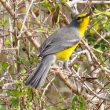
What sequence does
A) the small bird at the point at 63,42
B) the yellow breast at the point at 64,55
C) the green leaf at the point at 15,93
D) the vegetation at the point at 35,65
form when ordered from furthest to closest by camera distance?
the yellow breast at the point at 64,55, the small bird at the point at 63,42, the vegetation at the point at 35,65, the green leaf at the point at 15,93

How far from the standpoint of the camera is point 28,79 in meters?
3.05

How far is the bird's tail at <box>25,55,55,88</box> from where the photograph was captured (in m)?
3.05

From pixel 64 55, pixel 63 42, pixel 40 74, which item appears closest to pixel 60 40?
pixel 63 42

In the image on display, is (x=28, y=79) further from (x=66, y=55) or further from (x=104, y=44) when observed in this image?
(x=104, y=44)

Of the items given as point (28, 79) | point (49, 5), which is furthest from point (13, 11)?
point (28, 79)

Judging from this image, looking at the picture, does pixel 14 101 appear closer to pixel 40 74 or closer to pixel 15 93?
pixel 15 93

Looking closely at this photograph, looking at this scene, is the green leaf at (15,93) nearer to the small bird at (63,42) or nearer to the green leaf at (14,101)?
the green leaf at (14,101)

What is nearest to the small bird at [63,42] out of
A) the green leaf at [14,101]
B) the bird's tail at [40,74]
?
the bird's tail at [40,74]

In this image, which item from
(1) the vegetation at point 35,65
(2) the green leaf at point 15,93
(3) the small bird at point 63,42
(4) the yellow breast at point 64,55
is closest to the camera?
(2) the green leaf at point 15,93

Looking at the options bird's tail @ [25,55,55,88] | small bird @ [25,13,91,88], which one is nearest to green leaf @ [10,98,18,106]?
bird's tail @ [25,55,55,88]

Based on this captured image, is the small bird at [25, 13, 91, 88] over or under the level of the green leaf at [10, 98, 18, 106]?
over

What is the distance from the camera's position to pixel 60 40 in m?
3.89

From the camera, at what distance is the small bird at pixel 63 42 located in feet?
11.9

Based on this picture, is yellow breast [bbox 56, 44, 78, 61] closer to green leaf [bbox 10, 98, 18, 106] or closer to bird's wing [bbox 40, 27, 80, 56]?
bird's wing [bbox 40, 27, 80, 56]
